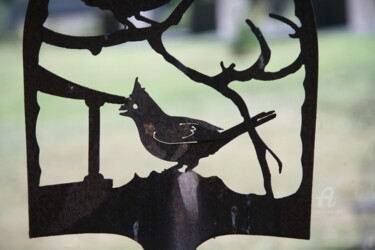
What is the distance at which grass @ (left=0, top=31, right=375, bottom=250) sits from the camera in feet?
17.1

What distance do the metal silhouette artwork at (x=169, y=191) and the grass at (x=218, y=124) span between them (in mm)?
2271

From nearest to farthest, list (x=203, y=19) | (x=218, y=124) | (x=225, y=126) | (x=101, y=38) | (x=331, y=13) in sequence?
(x=101, y=38) → (x=225, y=126) → (x=218, y=124) → (x=331, y=13) → (x=203, y=19)

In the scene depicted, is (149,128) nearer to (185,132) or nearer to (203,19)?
(185,132)

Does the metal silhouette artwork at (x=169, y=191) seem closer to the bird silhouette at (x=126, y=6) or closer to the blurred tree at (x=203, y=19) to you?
the bird silhouette at (x=126, y=6)

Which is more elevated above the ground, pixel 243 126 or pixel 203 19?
pixel 203 19

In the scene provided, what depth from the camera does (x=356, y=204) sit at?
4855mm

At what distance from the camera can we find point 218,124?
8.99 m

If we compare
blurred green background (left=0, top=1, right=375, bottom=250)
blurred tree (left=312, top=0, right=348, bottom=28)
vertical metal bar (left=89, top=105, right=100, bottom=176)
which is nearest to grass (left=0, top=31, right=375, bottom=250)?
blurred green background (left=0, top=1, right=375, bottom=250)

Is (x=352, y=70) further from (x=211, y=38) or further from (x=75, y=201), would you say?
(x=75, y=201)

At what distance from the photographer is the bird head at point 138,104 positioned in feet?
7.30

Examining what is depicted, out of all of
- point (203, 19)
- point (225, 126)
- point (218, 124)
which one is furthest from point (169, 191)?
point (203, 19)

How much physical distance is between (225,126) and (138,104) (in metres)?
6.35

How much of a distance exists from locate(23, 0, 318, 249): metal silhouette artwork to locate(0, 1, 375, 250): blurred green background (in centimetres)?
197

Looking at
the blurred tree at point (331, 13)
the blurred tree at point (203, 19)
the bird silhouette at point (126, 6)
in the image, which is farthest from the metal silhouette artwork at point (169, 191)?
the blurred tree at point (203, 19)
